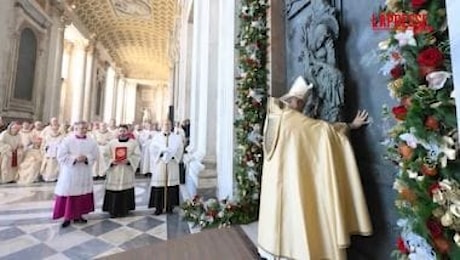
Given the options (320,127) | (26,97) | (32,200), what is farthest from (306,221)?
(26,97)

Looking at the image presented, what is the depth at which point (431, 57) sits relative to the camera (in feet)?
3.97

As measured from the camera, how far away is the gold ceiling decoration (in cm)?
1602

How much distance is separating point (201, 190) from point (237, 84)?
2066 millimetres

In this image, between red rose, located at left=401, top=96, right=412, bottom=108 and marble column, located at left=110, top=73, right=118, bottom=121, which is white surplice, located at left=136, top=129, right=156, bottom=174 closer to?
red rose, located at left=401, top=96, right=412, bottom=108

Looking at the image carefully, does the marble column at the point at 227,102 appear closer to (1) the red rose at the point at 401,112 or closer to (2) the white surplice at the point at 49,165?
(1) the red rose at the point at 401,112

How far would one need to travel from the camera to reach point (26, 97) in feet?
38.5

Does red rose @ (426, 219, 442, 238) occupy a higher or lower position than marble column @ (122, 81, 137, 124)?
lower

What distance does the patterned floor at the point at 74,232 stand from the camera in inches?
138

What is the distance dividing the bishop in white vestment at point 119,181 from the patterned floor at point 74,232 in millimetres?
190

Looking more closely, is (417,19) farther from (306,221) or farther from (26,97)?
(26,97)

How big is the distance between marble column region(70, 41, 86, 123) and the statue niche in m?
18.2

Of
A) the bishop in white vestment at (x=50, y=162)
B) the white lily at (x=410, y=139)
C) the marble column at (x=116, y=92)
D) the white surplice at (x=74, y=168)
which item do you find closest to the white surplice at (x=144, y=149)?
the bishop in white vestment at (x=50, y=162)

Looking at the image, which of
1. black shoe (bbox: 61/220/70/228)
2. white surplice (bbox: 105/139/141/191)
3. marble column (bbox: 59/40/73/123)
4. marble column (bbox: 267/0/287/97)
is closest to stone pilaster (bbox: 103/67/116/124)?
marble column (bbox: 59/40/73/123)

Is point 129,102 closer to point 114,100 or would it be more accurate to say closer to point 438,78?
point 114,100
